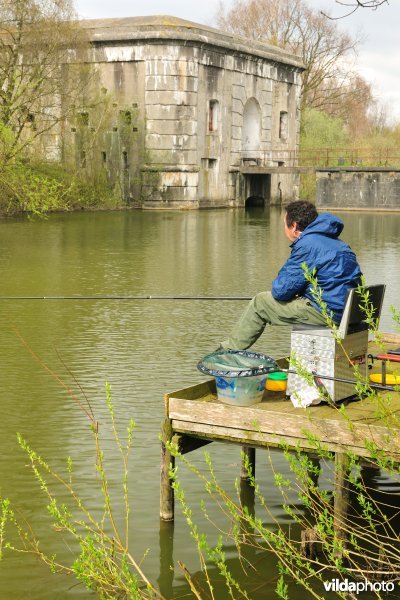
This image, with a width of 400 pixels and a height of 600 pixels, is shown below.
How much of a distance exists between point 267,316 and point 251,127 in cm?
3610

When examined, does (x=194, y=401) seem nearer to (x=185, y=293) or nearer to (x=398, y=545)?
(x=398, y=545)

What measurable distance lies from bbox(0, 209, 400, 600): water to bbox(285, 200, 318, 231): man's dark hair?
60.9 inches

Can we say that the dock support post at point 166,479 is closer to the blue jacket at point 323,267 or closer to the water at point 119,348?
the water at point 119,348

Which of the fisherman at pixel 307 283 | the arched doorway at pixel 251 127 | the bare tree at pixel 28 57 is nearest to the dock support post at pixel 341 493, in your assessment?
the fisherman at pixel 307 283

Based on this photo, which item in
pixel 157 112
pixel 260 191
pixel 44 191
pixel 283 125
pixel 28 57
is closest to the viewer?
pixel 44 191

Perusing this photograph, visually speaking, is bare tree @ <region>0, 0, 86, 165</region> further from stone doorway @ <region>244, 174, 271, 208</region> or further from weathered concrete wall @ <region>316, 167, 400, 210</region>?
stone doorway @ <region>244, 174, 271, 208</region>

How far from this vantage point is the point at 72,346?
35.8 feet

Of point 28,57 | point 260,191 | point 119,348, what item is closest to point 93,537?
point 119,348

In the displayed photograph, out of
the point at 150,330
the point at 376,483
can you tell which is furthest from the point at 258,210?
the point at 376,483

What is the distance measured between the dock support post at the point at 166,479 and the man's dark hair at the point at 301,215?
1465mm

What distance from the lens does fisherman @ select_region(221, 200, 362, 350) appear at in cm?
591

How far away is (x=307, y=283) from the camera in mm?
6043

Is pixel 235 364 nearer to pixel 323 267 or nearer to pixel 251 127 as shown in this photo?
pixel 323 267

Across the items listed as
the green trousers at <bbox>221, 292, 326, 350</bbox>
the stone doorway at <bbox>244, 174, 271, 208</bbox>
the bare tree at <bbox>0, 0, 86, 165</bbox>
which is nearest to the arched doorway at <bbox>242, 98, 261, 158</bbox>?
the stone doorway at <bbox>244, 174, 271, 208</bbox>
